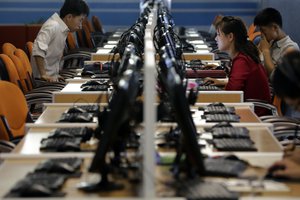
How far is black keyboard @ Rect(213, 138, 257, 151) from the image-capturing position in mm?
3289

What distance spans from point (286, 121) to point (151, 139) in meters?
2.32


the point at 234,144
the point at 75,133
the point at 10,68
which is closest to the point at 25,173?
the point at 75,133

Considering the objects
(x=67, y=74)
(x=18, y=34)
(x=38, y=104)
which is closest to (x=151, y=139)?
(x=38, y=104)

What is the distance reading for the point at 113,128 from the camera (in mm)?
2615

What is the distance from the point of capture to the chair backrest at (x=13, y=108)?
14.7 ft

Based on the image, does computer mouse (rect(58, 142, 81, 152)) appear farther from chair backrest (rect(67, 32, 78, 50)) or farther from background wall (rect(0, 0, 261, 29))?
background wall (rect(0, 0, 261, 29))

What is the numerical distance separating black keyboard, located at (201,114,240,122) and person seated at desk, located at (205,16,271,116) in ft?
3.27

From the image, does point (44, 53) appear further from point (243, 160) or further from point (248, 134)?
point (243, 160)

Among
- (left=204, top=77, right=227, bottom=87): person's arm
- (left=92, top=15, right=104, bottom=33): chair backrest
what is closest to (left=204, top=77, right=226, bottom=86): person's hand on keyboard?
(left=204, top=77, right=227, bottom=87): person's arm

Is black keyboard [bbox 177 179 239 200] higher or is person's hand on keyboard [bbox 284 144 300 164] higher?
black keyboard [bbox 177 179 239 200]

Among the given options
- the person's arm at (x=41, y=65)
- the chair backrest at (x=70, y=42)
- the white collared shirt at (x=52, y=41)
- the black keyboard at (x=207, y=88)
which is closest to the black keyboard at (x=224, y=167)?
the black keyboard at (x=207, y=88)

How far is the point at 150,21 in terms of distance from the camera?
243 inches

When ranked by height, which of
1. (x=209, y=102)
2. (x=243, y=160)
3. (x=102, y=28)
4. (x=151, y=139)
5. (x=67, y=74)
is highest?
(x=151, y=139)

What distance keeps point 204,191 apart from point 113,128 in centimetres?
40
